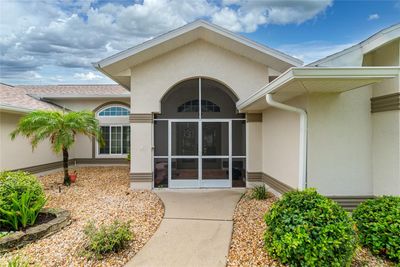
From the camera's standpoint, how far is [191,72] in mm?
9219

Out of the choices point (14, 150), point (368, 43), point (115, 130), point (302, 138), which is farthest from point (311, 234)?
point (115, 130)

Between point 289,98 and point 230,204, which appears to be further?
point 230,204

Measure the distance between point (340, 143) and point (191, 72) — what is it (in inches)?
225

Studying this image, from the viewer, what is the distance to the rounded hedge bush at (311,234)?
3555mm

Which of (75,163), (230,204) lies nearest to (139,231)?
(230,204)

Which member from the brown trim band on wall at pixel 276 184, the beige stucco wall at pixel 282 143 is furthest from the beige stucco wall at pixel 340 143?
the brown trim band on wall at pixel 276 184

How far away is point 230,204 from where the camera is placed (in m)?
7.36

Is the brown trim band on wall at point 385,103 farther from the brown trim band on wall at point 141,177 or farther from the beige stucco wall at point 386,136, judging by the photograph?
the brown trim band on wall at point 141,177

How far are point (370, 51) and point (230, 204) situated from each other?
5.50 m

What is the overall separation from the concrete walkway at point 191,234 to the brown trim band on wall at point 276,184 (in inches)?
51.2

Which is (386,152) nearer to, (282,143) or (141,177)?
(282,143)

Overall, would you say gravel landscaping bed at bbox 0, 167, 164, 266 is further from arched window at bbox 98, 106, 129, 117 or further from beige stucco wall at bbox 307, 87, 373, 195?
arched window at bbox 98, 106, 129, 117

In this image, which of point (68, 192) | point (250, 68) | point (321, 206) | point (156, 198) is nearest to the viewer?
point (321, 206)

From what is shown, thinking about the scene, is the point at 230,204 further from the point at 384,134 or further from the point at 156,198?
the point at 384,134
